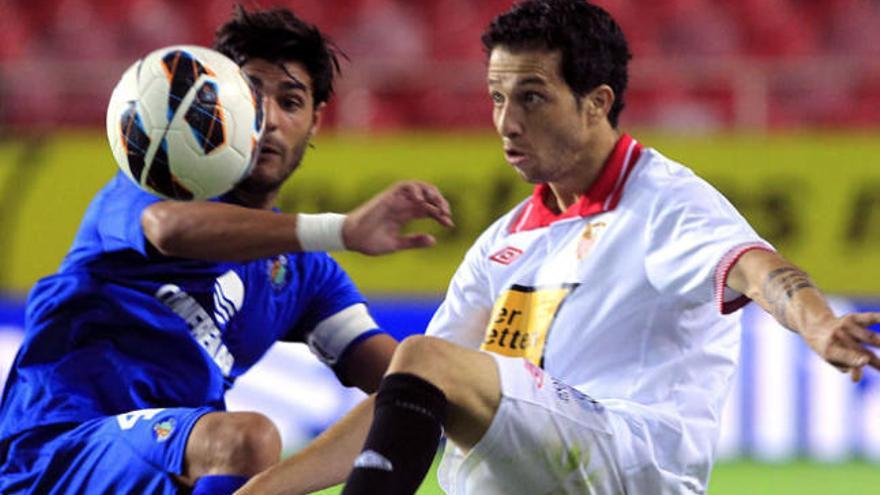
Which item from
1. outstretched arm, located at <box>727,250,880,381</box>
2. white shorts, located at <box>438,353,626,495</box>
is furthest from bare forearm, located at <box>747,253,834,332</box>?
white shorts, located at <box>438,353,626,495</box>

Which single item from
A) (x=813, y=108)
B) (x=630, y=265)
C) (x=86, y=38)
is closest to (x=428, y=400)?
(x=630, y=265)

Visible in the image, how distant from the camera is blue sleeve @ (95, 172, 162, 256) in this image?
3762mm

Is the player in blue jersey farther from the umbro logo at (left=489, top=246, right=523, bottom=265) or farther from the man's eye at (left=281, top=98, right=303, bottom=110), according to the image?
the umbro logo at (left=489, top=246, right=523, bottom=265)

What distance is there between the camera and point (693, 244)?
11.2 ft

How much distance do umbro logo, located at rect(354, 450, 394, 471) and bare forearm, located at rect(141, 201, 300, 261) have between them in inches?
27.7

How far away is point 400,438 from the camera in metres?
3.07

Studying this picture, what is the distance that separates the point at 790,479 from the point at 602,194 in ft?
Result: 12.1

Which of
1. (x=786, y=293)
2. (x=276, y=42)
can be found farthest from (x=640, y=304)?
(x=276, y=42)

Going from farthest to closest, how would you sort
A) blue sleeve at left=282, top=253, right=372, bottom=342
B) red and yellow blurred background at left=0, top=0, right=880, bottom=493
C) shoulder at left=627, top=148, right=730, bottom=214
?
red and yellow blurred background at left=0, top=0, right=880, bottom=493 < blue sleeve at left=282, top=253, right=372, bottom=342 < shoulder at left=627, top=148, right=730, bottom=214

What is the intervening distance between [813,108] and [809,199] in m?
1.67

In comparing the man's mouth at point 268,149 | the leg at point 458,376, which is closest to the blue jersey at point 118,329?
the man's mouth at point 268,149

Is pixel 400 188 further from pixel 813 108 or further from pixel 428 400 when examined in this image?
pixel 813 108

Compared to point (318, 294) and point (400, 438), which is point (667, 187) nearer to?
point (400, 438)

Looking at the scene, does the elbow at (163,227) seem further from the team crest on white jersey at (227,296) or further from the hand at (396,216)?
the hand at (396,216)
